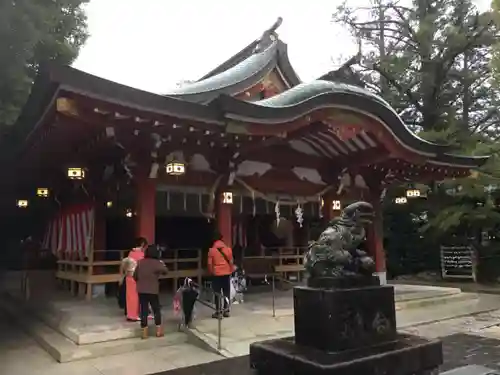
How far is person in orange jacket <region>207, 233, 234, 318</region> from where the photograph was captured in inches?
310

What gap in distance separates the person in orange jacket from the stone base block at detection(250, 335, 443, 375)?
11.3 ft

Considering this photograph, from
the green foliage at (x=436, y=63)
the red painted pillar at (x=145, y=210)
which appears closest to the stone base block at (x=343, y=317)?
the red painted pillar at (x=145, y=210)

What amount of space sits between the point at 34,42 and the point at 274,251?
9.60m

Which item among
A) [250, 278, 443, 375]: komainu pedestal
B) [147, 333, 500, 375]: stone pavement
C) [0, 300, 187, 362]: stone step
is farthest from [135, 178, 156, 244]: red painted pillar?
[250, 278, 443, 375]: komainu pedestal

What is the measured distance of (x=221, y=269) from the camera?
788cm

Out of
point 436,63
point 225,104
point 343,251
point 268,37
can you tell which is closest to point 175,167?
point 225,104

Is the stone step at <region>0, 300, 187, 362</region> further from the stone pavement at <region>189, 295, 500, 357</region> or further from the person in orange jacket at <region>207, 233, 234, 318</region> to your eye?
the person in orange jacket at <region>207, 233, 234, 318</region>

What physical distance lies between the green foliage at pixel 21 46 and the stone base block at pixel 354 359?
1057 cm

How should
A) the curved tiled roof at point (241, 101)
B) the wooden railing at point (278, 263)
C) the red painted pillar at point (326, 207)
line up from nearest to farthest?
the curved tiled roof at point (241, 101) < the wooden railing at point (278, 263) < the red painted pillar at point (326, 207)

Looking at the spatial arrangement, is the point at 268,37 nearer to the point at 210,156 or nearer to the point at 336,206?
the point at 336,206

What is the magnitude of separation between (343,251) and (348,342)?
843 millimetres

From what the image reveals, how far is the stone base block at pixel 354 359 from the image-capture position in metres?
3.60

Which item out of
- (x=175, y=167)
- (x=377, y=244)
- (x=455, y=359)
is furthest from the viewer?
(x=377, y=244)

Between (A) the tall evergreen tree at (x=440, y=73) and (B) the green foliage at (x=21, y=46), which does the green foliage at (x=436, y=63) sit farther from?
(B) the green foliage at (x=21, y=46)
